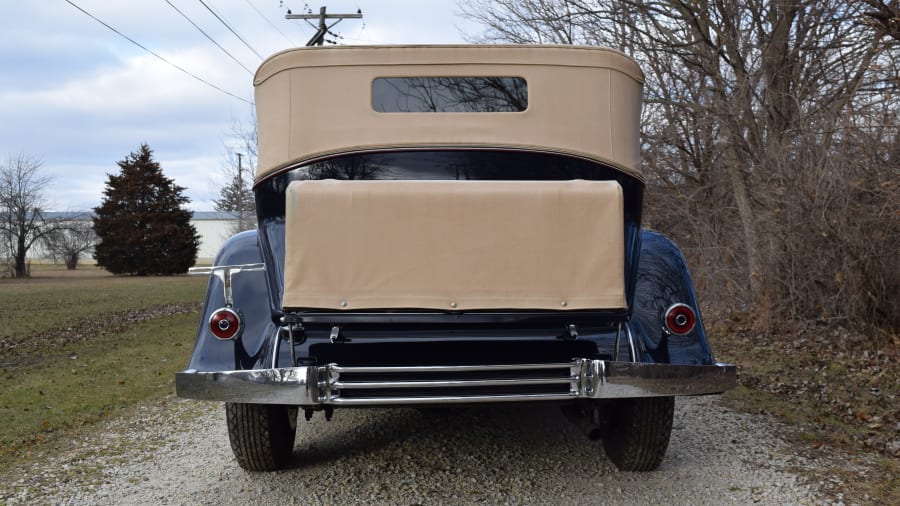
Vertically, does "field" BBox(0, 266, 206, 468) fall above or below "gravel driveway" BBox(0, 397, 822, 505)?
below

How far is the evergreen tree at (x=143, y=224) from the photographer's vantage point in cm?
4784

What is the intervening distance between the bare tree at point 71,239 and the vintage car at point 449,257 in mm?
52060

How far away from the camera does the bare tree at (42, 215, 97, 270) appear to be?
50.5 meters

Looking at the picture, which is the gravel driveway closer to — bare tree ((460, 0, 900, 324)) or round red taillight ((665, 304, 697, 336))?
round red taillight ((665, 304, 697, 336))

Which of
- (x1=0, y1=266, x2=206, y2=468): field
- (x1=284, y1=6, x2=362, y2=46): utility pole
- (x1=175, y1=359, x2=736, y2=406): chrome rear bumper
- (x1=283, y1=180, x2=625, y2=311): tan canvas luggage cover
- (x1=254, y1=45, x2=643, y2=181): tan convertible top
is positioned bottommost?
(x1=0, y1=266, x2=206, y2=468): field

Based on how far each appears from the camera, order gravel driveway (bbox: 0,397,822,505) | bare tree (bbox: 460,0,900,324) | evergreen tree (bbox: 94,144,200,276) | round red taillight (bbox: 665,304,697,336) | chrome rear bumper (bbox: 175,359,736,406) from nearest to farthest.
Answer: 1. chrome rear bumper (bbox: 175,359,736,406)
2. round red taillight (bbox: 665,304,697,336)
3. gravel driveway (bbox: 0,397,822,505)
4. bare tree (bbox: 460,0,900,324)
5. evergreen tree (bbox: 94,144,200,276)

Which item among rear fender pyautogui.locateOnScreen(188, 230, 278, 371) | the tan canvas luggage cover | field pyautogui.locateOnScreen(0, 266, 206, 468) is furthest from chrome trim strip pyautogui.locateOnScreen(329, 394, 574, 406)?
field pyautogui.locateOnScreen(0, 266, 206, 468)

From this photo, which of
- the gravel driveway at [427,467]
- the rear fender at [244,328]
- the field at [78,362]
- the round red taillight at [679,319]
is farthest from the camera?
the field at [78,362]

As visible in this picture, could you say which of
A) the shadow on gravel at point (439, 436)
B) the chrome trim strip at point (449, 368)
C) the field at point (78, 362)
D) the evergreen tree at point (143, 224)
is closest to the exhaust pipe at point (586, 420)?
the shadow on gravel at point (439, 436)

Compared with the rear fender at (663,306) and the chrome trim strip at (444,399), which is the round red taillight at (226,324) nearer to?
the chrome trim strip at (444,399)

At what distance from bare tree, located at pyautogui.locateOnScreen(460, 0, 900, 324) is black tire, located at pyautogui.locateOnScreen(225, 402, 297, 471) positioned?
20.7 ft

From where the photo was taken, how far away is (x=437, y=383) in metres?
3.49

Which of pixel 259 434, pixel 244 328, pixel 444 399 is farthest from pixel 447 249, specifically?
pixel 259 434

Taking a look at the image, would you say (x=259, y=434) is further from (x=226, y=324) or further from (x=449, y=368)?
(x=449, y=368)
